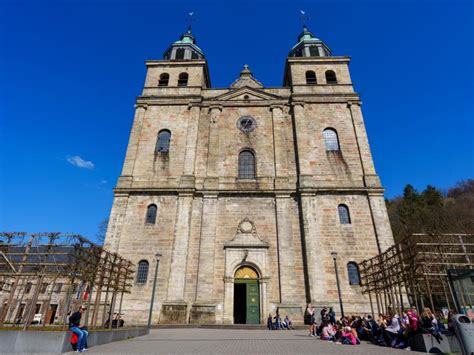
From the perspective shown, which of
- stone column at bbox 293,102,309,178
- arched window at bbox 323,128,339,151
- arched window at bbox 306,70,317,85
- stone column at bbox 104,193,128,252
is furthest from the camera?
arched window at bbox 306,70,317,85

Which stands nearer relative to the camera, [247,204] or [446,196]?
[247,204]

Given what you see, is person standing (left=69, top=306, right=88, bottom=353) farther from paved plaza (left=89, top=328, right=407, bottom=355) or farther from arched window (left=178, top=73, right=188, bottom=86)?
arched window (left=178, top=73, right=188, bottom=86)

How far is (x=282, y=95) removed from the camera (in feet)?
88.3

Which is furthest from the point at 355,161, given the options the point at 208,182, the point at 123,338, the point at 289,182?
the point at 123,338

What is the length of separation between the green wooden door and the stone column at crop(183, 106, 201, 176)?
9189 mm

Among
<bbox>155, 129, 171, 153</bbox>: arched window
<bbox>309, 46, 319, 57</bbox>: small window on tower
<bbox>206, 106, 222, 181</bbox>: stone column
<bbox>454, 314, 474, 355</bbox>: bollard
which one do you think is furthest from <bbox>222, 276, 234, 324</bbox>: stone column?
<bbox>309, 46, 319, 57</bbox>: small window on tower

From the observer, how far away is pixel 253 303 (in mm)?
19031

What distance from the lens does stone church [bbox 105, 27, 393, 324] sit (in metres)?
18.7

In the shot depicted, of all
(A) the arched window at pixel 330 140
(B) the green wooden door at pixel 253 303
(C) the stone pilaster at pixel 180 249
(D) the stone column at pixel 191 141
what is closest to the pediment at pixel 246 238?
(B) the green wooden door at pixel 253 303

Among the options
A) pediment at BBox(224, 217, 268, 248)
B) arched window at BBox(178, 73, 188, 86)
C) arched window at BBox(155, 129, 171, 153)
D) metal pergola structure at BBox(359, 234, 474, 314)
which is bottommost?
metal pergola structure at BBox(359, 234, 474, 314)

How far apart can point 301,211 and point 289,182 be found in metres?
2.55

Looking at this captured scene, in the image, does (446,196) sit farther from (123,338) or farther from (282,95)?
(123,338)

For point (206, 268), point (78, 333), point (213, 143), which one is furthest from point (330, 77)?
point (78, 333)

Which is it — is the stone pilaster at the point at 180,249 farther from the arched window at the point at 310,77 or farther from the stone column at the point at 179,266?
the arched window at the point at 310,77
